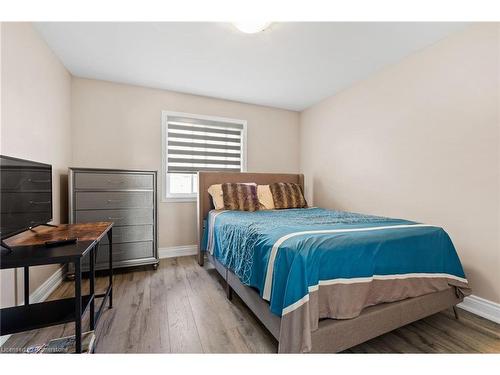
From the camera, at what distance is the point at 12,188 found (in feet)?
4.01

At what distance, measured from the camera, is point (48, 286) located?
2.09m

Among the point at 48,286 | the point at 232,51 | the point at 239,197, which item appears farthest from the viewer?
the point at 239,197

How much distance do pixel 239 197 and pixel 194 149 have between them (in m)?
1.12

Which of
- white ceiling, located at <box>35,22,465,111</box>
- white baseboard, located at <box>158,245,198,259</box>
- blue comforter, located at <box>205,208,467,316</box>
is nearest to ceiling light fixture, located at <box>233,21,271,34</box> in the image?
white ceiling, located at <box>35,22,465,111</box>

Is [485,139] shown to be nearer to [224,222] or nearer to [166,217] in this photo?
[224,222]

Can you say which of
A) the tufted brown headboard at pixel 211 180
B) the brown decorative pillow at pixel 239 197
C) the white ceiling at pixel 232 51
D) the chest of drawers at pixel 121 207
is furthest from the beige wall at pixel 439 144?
the chest of drawers at pixel 121 207

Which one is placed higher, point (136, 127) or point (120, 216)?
point (136, 127)

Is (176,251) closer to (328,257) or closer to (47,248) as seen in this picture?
(47,248)

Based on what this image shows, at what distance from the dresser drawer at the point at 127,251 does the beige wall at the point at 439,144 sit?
266 centimetres

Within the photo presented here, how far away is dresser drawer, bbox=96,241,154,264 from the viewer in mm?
2492

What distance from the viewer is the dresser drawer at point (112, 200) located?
239 centimetres

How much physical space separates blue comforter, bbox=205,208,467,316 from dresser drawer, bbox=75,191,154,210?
1.40 meters

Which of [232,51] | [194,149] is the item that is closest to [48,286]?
[194,149]

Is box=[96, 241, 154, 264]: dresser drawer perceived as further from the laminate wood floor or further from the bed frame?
the bed frame
